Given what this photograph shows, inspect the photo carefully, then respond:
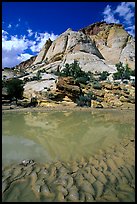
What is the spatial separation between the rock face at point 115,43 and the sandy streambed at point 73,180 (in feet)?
203

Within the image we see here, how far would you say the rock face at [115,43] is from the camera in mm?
68531

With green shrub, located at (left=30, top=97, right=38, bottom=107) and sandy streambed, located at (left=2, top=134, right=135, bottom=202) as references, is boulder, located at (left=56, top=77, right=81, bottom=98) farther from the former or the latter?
sandy streambed, located at (left=2, top=134, right=135, bottom=202)

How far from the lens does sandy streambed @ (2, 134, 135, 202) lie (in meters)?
4.33

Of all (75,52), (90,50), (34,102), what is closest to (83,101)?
(34,102)

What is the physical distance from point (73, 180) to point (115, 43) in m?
76.2

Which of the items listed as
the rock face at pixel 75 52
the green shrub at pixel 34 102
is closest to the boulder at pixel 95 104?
the green shrub at pixel 34 102

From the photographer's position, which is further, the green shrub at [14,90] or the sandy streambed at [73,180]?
the green shrub at [14,90]

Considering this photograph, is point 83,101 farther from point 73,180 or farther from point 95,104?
point 73,180

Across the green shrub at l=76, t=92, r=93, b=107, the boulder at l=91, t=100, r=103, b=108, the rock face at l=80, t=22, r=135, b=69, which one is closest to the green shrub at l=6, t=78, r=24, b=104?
the green shrub at l=76, t=92, r=93, b=107

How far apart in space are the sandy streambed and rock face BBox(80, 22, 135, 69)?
6178 centimetres

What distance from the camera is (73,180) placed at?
5098mm

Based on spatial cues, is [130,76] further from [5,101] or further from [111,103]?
[5,101]

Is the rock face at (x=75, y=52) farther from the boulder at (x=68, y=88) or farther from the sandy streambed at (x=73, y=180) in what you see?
the sandy streambed at (x=73, y=180)

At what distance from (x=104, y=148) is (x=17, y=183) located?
13.3ft
